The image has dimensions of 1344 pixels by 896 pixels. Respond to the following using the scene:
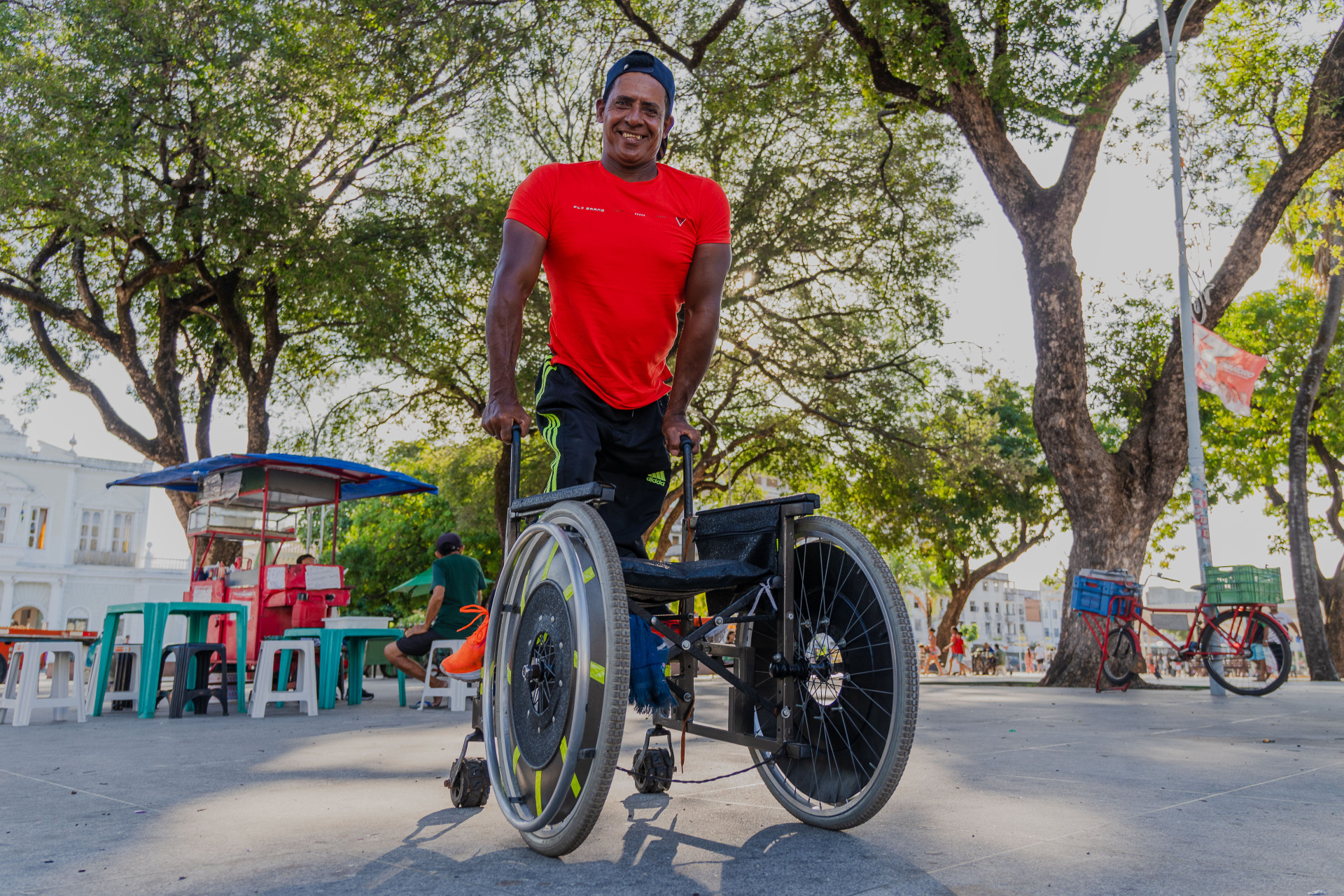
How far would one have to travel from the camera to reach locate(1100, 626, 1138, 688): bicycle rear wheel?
1005cm

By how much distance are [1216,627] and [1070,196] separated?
529 cm

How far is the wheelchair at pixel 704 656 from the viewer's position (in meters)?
2.19

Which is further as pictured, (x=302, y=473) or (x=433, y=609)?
(x=302, y=473)

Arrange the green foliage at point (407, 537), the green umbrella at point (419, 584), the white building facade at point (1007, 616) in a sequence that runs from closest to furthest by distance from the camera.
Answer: the green umbrella at point (419, 584), the green foliage at point (407, 537), the white building facade at point (1007, 616)

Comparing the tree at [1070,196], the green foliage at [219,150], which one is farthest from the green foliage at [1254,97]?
the green foliage at [219,150]

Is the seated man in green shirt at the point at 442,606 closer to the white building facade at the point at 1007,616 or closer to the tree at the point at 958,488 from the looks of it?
the tree at the point at 958,488

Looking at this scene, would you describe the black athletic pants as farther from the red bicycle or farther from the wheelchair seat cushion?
the red bicycle

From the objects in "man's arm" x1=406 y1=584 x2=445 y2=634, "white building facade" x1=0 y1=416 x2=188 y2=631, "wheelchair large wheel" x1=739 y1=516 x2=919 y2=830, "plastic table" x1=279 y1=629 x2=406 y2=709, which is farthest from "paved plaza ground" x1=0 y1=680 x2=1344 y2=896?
"white building facade" x1=0 y1=416 x2=188 y2=631

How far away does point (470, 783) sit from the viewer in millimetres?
2973

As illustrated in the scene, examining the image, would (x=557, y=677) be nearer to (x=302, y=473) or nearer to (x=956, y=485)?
(x=302, y=473)

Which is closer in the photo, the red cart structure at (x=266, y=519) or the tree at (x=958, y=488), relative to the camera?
the red cart structure at (x=266, y=519)

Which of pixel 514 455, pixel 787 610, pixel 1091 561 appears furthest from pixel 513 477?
pixel 1091 561

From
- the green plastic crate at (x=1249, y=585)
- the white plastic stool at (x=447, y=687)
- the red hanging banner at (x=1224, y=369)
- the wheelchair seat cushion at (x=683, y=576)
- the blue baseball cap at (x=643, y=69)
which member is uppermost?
the red hanging banner at (x=1224, y=369)

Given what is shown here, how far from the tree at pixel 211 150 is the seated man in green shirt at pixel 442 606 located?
7.45 m
